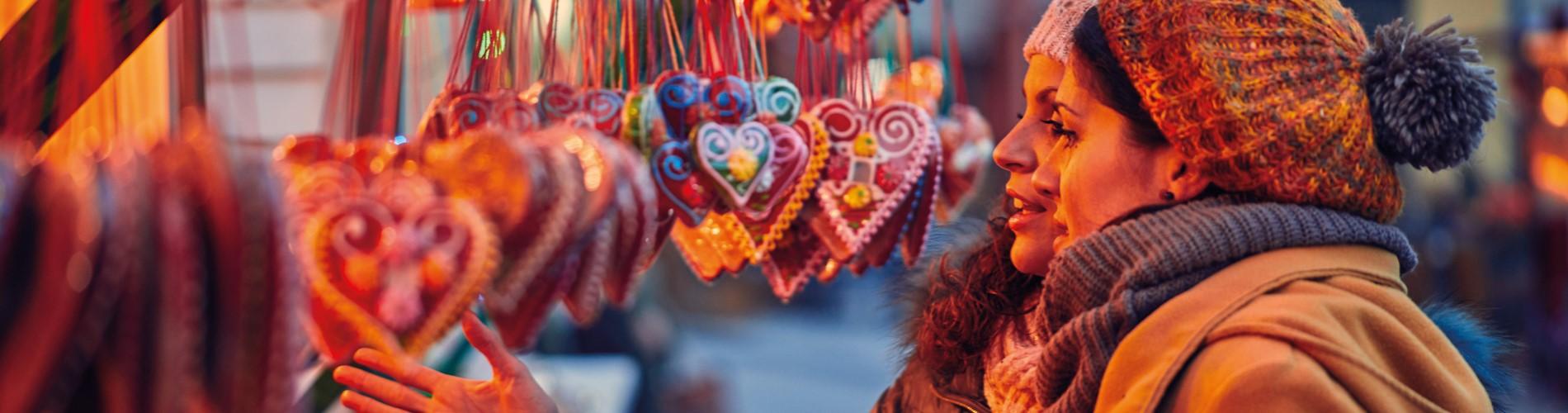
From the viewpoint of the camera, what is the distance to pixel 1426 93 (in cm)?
114

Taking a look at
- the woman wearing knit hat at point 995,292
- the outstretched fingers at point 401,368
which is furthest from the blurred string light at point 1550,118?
the outstretched fingers at point 401,368

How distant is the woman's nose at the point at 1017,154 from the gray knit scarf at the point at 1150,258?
192 millimetres

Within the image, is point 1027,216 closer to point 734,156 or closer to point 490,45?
point 734,156

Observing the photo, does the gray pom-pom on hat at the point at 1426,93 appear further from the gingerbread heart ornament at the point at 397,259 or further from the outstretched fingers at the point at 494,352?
the outstretched fingers at the point at 494,352

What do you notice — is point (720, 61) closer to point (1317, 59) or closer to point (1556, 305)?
point (1317, 59)

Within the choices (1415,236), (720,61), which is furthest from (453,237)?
(1415,236)

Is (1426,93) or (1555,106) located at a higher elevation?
(1426,93)

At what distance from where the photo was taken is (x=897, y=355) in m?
1.66

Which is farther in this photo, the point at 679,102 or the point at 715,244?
the point at 715,244

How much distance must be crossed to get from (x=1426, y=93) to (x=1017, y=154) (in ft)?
1.27

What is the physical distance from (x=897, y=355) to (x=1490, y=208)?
7.40 m

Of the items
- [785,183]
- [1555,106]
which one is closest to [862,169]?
[785,183]

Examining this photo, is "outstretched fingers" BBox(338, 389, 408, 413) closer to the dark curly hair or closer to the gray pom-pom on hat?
the dark curly hair

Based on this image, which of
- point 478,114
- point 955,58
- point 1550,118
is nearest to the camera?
point 478,114
